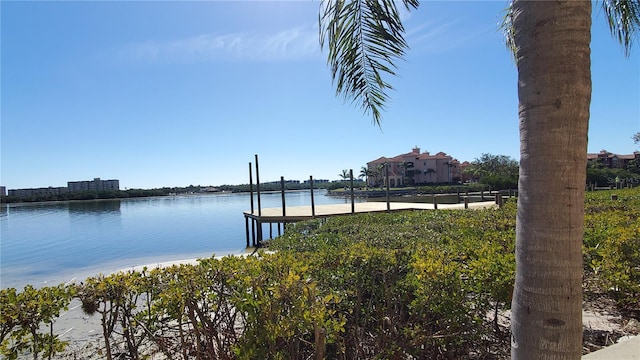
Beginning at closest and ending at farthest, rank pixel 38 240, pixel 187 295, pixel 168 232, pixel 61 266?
pixel 187 295
pixel 61 266
pixel 38 240
pixel 168 232

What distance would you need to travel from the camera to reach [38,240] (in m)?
26.9

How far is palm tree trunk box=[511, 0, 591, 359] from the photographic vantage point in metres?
1.42

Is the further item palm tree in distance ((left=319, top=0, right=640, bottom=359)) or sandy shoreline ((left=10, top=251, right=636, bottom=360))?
sandy shoreline ((left=10, top=251, right=636, bottom=360))

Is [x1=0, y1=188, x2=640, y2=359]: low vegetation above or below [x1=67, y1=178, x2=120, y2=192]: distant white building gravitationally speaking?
below

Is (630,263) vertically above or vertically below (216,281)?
below

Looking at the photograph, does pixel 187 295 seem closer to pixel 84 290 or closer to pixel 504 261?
pixel 84 290

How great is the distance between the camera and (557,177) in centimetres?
143

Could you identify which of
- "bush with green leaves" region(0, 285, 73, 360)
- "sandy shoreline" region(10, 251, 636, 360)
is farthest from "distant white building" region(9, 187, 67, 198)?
"bush with green leaves" region(0, 285, 73, 360)

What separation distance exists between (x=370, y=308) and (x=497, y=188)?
141 ft

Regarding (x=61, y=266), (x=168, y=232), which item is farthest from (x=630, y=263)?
(x=168, y=232)

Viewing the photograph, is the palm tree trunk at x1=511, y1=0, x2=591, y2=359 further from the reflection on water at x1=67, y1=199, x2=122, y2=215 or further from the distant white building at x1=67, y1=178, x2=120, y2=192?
the distant white building at x1=67, y1=178, x2=120, y2=192

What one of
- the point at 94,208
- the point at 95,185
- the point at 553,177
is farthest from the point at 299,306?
the point at 95,185

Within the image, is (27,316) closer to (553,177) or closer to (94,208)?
(553,177)

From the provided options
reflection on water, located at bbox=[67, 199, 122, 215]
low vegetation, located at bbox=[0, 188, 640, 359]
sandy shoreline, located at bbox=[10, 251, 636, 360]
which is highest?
low vegetation, located at bbox=[0, 188, 640, 359]
